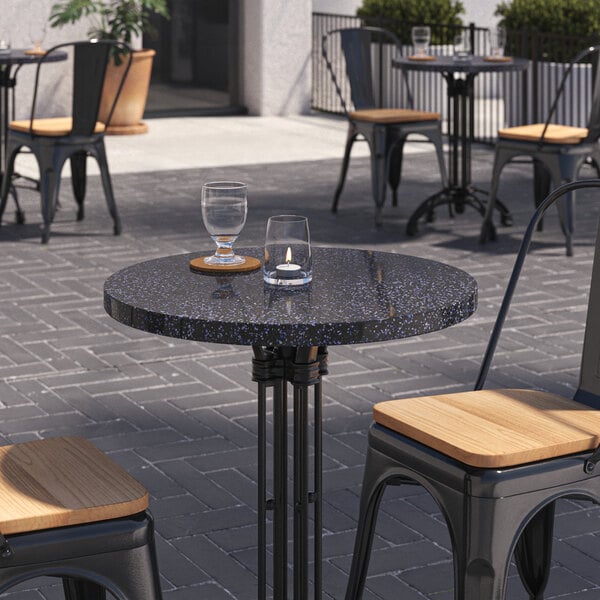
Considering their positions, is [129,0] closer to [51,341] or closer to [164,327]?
[51,341]

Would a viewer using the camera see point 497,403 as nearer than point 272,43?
Yes

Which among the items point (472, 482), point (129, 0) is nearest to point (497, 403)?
point (472, 482)

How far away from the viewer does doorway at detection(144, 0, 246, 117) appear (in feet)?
46.7

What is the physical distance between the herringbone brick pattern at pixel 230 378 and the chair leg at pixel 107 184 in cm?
13

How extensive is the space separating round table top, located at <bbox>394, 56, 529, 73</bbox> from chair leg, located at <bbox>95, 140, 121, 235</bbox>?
1.89m

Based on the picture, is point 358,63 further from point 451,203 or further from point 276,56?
point 276,56

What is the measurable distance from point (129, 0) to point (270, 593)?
1022cm

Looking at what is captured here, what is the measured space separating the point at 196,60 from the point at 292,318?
12288 mm

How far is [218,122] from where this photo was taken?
13703mm

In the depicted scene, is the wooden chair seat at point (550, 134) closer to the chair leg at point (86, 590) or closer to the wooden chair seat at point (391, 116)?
the wooden chair seat at point (391, 116)

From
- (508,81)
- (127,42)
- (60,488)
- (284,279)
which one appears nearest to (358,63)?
(508,81)

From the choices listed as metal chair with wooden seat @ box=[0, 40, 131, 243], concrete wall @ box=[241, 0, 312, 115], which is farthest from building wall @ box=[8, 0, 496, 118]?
metal chair with wooden seat @ box=[0, 40, 131, 243]

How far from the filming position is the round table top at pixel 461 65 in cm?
766

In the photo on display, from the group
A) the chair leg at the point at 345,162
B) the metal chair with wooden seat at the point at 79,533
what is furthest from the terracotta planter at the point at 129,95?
the metal chair with wooden seat at the point at 79,533
